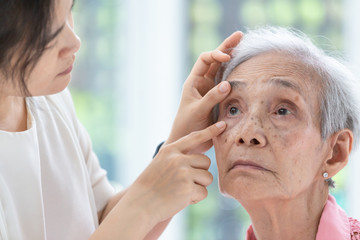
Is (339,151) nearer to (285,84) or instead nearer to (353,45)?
(285,84)

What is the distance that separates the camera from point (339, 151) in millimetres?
1682

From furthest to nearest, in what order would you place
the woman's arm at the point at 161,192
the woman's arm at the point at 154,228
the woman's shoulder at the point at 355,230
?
the woman's arm at the point at 154,228
the woman's shoulder at the point at 355,230
the woman's arm at the point at 161,192

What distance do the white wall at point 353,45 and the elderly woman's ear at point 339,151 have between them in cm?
274

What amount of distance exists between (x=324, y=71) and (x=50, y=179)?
97 centimetres

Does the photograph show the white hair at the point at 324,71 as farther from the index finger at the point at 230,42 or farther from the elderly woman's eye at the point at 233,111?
the elderly woman's eye at the point at 233,111

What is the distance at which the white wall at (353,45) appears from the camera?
4281 mm

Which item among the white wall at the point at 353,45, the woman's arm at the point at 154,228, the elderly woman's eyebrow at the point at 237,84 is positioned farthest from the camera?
the white wall at the point at 353,45

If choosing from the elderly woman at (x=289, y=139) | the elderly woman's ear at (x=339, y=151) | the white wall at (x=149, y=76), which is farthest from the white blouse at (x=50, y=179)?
the white wall at (x=149, y=76)

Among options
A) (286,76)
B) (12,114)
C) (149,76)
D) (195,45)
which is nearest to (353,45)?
(195,45)

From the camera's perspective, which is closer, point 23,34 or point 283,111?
point 23,34

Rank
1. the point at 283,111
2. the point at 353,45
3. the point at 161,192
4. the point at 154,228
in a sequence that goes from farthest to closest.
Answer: the point at 353,45 → the point at 154,228 → the point at 283,111 → the point at 161,192

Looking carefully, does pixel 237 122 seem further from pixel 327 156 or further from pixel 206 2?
pixel 206 2

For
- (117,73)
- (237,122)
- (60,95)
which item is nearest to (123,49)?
(117,73)

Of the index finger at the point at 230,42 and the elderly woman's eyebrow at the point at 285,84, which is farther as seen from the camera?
the index finger at the point at 230,42
